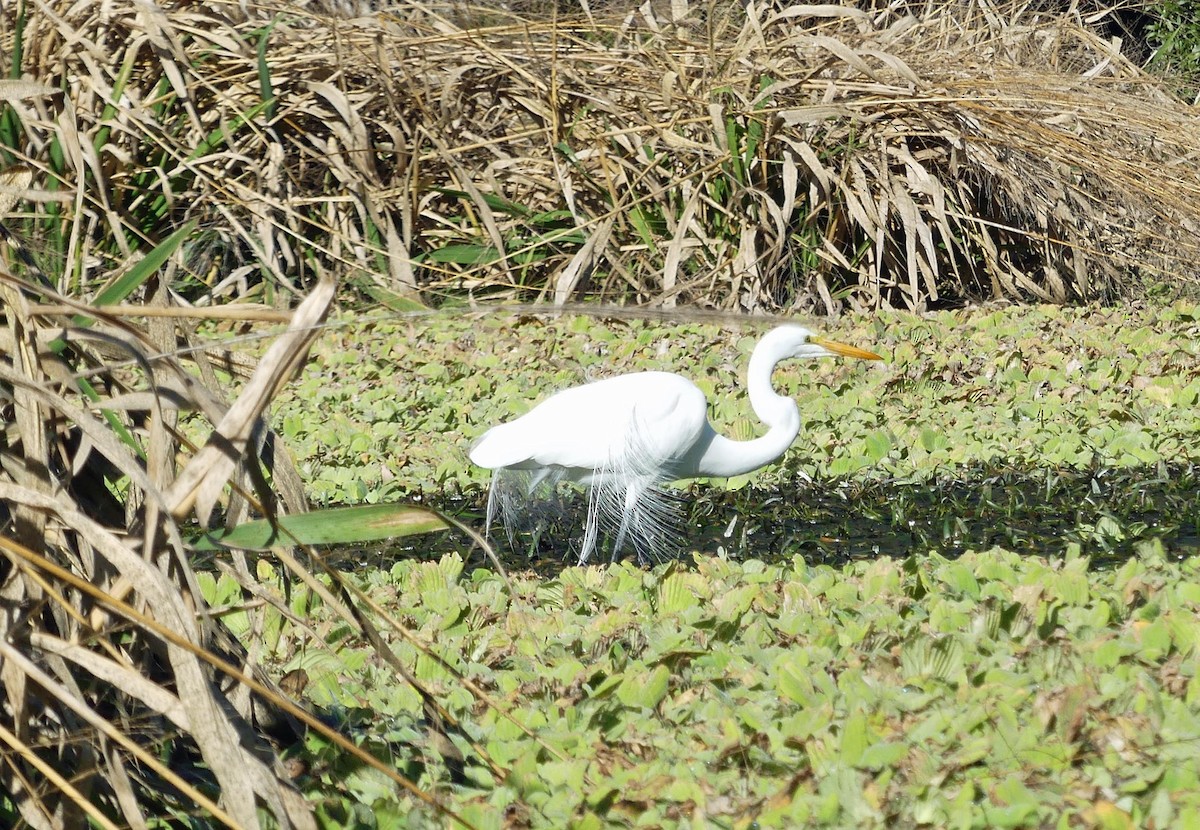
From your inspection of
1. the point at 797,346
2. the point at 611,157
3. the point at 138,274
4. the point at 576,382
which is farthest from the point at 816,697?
the point at 611,157

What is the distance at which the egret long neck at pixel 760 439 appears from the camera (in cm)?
358

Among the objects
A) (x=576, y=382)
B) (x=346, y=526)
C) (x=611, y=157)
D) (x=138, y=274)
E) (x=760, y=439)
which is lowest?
(x=576, y=382)

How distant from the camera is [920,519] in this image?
3621 millimetres

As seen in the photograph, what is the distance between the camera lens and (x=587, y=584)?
9.53 feet

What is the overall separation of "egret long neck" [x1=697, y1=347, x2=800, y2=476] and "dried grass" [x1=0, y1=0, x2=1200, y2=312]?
208 centimetres

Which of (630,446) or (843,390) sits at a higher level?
(630,446)

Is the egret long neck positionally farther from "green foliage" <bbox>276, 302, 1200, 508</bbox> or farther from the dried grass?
the dried grass

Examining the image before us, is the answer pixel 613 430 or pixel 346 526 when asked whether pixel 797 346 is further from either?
pixel 346 526

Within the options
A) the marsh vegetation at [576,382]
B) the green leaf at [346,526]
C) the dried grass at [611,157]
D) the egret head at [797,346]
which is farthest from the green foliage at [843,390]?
the green leaf at [346,526]

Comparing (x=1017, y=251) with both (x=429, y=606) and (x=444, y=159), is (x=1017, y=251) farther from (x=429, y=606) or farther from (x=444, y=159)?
(x=429, y=606)

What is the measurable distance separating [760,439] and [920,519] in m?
0.48

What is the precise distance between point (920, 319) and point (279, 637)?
3.91 meters

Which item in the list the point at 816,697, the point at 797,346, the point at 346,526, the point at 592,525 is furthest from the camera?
the point at 797,346

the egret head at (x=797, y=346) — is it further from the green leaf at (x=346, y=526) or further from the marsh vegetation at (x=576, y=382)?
the green leaf at (x=346, y=526)
